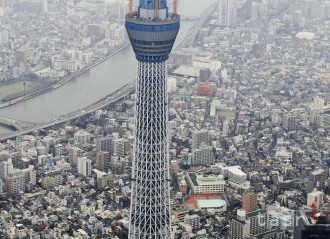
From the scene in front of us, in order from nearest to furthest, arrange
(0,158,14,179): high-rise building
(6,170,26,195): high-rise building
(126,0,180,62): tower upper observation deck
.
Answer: (126,0,180,62): tower upper observation deck
(6,170,26,195): high-rise building
(0,158,14,179): high-rise building

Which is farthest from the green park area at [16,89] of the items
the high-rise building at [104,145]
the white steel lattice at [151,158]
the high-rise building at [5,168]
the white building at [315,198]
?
the white steel lattice at [151,158]

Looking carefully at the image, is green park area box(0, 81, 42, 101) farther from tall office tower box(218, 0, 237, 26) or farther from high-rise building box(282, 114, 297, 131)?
tall office tower box(218, 0, 237, 26)

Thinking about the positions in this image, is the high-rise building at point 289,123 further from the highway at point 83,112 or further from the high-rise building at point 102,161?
the high-rise building at point 102,161

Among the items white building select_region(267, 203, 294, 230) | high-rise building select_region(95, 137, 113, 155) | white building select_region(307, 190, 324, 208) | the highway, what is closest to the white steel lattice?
white building select_region(267, 203, 294, 230)

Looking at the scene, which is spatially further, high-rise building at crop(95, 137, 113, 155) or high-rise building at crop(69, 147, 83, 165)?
high-rise building at crop(95, 137, 113, 155)

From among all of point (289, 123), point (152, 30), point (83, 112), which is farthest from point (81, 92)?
point (152, 30)

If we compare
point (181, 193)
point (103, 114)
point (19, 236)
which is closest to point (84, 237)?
point (19, 236)

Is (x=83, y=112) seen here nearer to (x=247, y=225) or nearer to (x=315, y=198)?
(x=315, y=198)
